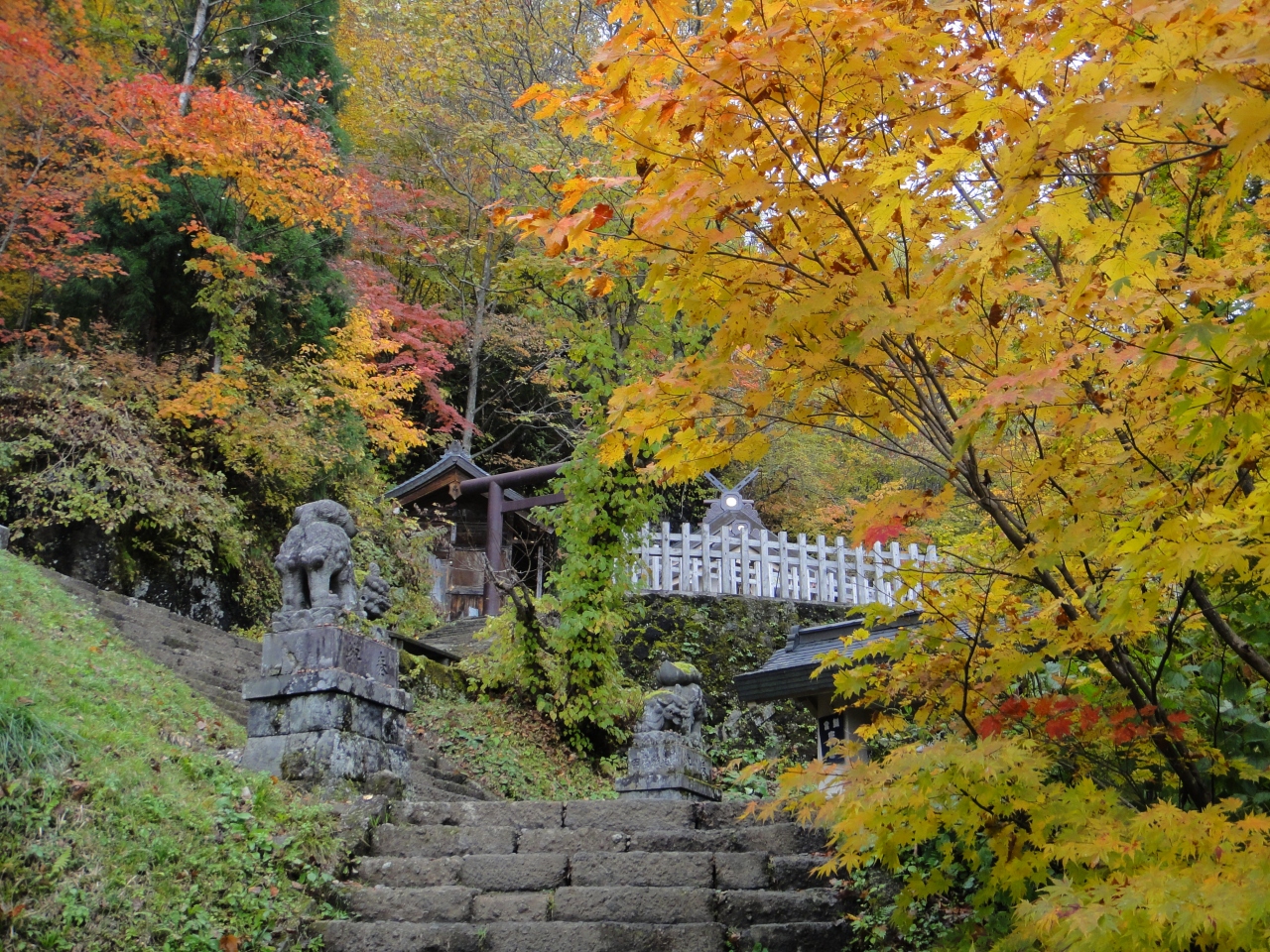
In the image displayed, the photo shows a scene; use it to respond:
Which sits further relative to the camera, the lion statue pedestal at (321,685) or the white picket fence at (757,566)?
the white picket fence at (757,566)

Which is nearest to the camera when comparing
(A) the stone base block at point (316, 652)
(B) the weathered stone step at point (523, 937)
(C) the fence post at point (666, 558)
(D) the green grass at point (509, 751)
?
(B) the weathered stone step at point (523, 937)

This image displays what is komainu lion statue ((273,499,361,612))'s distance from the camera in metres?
7.05

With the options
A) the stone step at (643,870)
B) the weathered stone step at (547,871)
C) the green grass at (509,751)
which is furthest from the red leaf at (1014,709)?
the green grass at (509,751)

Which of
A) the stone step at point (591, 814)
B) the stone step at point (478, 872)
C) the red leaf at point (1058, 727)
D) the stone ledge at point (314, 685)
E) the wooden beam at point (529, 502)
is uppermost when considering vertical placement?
the wooden beam at point (529, 502)

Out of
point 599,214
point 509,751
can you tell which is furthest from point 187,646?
point 599,214

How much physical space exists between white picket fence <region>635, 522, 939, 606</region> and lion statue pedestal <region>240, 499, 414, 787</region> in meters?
7.58

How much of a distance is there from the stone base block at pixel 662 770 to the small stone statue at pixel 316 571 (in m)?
2.57

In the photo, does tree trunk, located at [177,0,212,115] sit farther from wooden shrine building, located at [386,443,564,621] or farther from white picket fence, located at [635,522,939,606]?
white picket fence, located at [635,522,939,606]

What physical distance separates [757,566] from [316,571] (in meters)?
9.35

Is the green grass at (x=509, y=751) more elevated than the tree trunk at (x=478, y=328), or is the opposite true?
the tree trunk at (x=478, y=328)

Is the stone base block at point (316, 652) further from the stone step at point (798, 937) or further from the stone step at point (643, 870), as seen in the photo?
the stone step at point (798, 937)

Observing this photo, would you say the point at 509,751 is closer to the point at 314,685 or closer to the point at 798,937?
the point at 314,685

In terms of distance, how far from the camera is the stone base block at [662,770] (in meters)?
7.76

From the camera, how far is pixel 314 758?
642 centimetres
